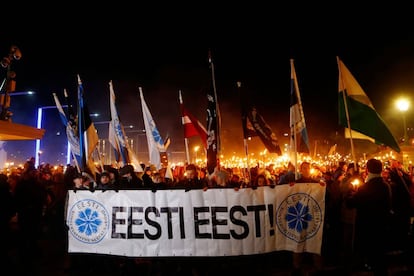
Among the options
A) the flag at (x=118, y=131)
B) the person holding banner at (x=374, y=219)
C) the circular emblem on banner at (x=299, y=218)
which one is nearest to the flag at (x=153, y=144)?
the flag at (x=118, y=131)

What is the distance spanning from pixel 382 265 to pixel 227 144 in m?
55.1

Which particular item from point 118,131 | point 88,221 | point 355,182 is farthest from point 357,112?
point 118,131

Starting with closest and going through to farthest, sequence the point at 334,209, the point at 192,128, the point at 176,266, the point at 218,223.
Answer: the point at 218,223 < the point at 176,266 < the point at 334,209 < the point at 192,128

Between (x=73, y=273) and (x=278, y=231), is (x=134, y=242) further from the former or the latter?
(x=278, y=231)

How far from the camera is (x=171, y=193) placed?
6.16m

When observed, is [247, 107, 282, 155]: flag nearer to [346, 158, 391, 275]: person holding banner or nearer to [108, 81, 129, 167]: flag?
[346, 158, 391, 275]: person holding banner


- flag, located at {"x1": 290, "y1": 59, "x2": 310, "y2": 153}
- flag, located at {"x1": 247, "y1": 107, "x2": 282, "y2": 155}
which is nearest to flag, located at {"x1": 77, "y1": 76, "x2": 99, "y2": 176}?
flag, located at {"x1": 247, "y1": 107, "x2": 282, "y2": 155}

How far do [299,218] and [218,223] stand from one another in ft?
4.81

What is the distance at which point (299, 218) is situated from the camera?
6.06 m

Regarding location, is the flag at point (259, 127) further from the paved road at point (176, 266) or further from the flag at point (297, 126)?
the paved road at point (176, 266)

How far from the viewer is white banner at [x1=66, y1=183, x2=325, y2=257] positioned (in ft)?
19.7

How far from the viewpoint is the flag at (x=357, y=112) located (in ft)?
23.3

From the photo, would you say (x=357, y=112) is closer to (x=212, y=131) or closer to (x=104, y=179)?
(x=212, y=131)

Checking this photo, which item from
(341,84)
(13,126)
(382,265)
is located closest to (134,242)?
(382,265)
